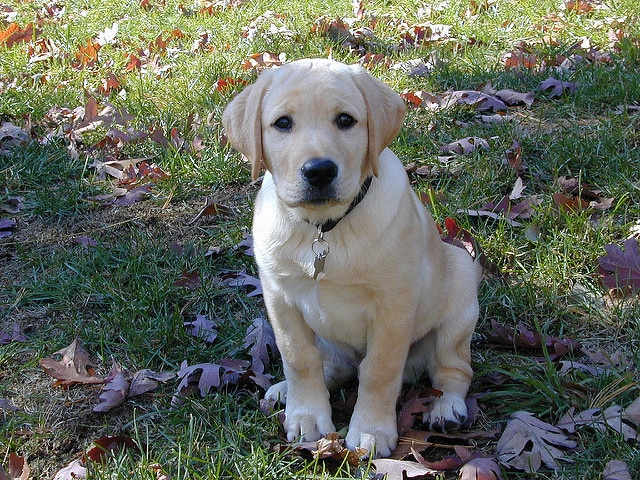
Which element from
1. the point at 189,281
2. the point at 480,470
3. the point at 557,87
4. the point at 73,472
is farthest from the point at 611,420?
the point at 557,87

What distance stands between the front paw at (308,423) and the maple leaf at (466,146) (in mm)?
2147

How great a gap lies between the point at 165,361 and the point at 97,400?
324mm

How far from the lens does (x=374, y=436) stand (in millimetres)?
2775

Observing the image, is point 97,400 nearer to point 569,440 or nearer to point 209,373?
point 209,373

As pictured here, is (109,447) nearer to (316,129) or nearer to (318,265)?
(318,265)

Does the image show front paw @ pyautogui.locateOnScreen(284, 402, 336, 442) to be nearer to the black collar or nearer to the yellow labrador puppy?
the yellow labrador puppy

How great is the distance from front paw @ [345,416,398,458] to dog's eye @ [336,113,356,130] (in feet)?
3.55

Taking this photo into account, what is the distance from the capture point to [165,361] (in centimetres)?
328

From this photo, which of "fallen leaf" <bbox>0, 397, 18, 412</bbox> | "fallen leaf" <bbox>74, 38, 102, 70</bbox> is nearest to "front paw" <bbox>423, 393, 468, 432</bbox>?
"fallen leaf" <bbox>0, 397, 18, 412</bbox>

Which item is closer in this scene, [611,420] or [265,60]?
[611,420]

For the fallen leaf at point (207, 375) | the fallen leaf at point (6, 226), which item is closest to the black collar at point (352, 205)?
the fallen leaf at point (207, 375)

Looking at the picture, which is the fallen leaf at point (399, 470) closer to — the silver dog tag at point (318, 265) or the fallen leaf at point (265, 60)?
the silver dog tag at point (318, 265)

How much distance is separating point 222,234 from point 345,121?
168cm

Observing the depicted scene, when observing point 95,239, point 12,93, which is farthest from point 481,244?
point 12,93
